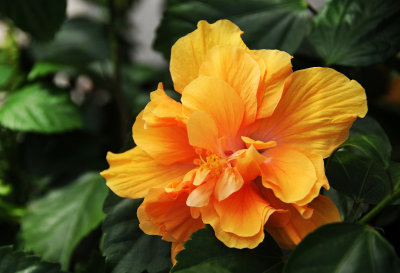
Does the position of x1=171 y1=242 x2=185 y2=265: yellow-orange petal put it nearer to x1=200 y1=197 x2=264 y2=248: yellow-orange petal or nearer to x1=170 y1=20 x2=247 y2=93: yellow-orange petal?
x1=200 y1=197 x2=264 y2=248: yellow-orange petal

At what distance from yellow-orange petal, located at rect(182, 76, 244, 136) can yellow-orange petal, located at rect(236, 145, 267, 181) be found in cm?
4

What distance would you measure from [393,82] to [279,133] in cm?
51

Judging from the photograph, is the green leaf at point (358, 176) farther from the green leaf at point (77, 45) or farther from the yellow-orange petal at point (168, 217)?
the green leaf at point (77, 45)

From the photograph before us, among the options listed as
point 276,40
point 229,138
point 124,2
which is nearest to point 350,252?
point 229,138

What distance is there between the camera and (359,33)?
1.76 feet

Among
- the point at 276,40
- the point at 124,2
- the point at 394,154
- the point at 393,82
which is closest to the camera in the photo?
the point at 276,40

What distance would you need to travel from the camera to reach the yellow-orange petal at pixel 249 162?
37 centimetres

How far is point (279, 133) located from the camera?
1.38 ft

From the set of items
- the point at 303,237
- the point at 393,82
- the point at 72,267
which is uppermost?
the point at 303,237

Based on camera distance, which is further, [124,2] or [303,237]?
[124,2]

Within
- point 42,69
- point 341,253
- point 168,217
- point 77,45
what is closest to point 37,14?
point 42,69

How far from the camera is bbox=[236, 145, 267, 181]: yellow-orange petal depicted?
0.37 metres

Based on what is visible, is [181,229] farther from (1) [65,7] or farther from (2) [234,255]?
(1) [65,7]

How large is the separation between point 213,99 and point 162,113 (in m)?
0.05
